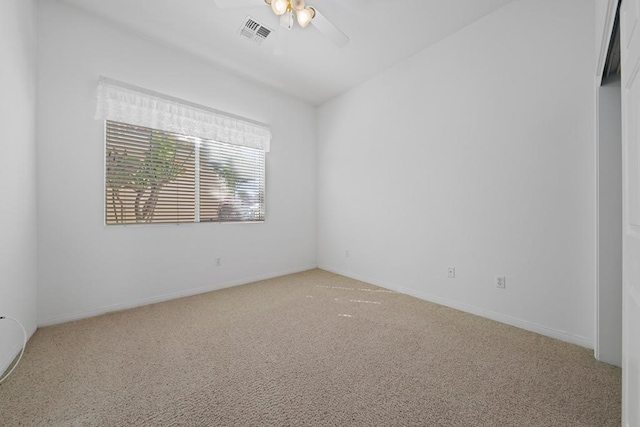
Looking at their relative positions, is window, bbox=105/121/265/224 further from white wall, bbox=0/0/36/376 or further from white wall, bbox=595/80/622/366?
white wall, bbox=595/80/622/366

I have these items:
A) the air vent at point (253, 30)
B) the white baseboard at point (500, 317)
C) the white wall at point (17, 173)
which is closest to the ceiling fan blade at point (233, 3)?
the air vent at point (253, 30)

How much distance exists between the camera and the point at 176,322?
2262mm

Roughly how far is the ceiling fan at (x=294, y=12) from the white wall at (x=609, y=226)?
6.47 feet

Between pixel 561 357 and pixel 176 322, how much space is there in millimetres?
3020

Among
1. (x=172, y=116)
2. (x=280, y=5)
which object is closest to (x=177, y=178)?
(x=172, y=116)

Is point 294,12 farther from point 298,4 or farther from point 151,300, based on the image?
point 151,300

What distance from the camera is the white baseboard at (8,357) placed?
154 centimetres

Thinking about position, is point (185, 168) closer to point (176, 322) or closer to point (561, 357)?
point (176, 322)

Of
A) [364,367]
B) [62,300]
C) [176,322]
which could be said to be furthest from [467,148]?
[62,300]

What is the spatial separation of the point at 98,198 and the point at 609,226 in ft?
13.5

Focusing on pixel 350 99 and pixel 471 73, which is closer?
pixel 471 73

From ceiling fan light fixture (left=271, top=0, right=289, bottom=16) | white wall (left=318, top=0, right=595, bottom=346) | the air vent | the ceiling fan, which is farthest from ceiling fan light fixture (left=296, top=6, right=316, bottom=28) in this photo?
white wall (left=318, top=0, right=595, bottom=346)

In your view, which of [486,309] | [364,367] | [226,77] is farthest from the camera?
[226,77]

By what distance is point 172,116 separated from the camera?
9.24 feet
